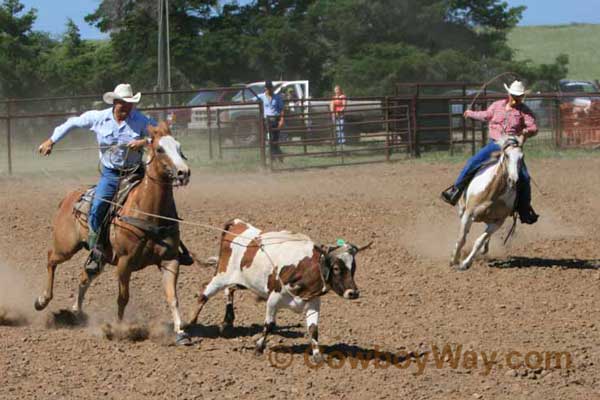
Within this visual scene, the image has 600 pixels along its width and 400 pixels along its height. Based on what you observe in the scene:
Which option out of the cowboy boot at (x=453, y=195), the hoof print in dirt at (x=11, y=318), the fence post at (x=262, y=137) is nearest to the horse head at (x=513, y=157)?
the cowboy boot at (x=453, y=195)

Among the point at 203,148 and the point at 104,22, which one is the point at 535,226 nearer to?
the point at 203,148

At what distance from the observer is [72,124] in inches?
303

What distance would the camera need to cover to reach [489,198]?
33.7ft

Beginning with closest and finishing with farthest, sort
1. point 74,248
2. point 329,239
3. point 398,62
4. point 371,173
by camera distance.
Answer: point 74,248
point 329,239
point 371,173
point 398,62

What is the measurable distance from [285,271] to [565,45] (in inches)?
2795

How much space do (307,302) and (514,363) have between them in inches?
54.2

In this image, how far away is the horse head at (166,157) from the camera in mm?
6949

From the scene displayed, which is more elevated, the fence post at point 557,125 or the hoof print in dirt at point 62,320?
the fence post at point 557,125

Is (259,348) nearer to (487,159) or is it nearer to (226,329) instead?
(226,329)

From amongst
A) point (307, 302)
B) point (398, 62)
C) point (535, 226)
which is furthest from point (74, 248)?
point (398, 62)

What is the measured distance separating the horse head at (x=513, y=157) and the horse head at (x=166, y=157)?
394cm

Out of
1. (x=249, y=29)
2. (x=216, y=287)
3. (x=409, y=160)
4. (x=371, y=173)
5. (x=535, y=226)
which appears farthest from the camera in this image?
(x=249, y=29)

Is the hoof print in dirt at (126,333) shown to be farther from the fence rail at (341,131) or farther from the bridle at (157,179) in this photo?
the fence rail at (341,131)

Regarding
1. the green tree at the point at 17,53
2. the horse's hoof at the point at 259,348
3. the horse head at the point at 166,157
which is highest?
the green tree at the point at 17,53
